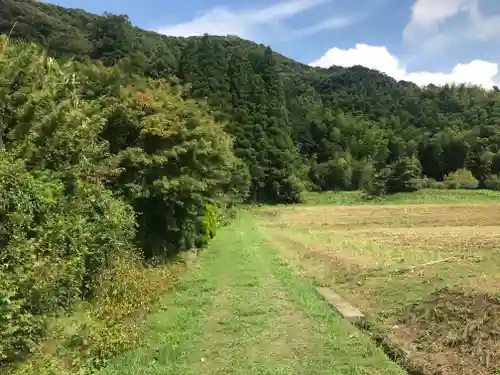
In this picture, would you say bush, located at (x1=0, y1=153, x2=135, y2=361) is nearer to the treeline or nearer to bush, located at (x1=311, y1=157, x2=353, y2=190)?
the treeline

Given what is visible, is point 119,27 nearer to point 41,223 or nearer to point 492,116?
point 41,223

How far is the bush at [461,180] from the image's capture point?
242 ft

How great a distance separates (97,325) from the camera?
1006 centimetres

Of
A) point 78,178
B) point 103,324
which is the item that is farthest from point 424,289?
point 78,178

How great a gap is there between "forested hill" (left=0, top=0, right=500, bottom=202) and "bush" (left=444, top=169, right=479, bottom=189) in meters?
2.96

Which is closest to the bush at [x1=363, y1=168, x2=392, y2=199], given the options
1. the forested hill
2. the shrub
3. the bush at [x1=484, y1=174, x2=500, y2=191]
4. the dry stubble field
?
the forested hill

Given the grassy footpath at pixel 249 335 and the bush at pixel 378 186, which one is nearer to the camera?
the grassy footpath at pixel 249 335

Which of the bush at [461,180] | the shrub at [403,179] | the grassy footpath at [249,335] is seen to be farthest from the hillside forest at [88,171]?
the bush at [461,180]

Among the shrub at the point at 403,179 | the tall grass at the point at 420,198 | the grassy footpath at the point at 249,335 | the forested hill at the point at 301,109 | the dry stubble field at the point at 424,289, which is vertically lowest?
the tall grass at the point at 420,198

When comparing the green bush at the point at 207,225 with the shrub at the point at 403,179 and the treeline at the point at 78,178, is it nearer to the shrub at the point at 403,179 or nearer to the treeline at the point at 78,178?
the treeline at the point at 78,178

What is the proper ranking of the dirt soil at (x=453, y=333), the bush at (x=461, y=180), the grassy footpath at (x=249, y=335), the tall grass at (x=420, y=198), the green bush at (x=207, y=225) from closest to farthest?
the dirt soil at (x=453, y=333) < the grassy footpath at (x=249, y=335) < the green bush at (x=207, y=225) < the tall grass at (x=420, y=198) < the bush at (x=461, y=180)

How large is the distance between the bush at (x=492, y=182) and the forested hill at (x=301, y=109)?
0.31 m

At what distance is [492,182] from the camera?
250ft

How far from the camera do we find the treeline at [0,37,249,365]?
307 inches
